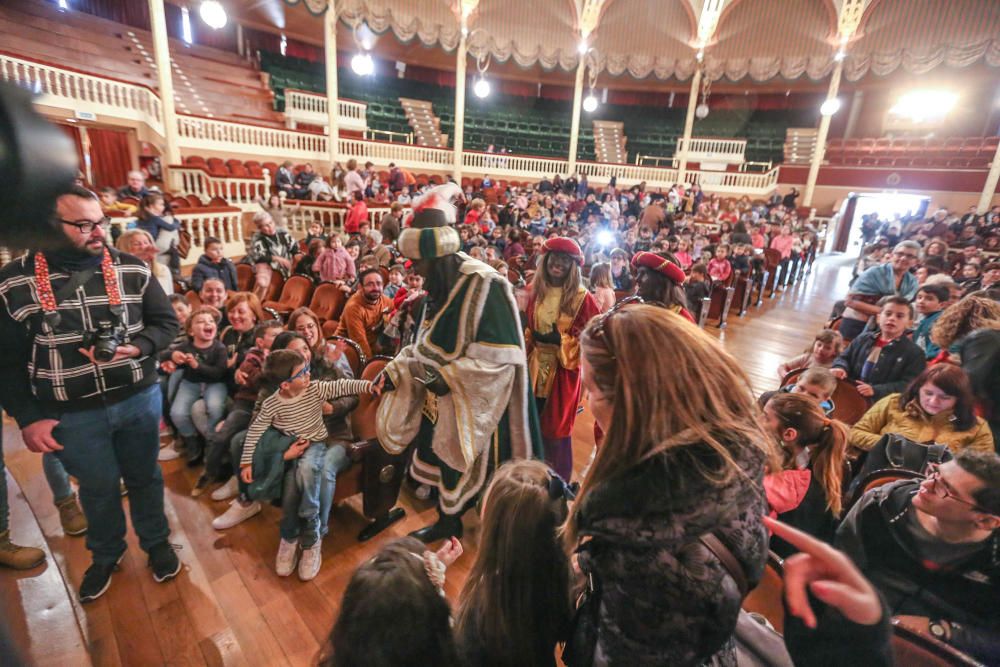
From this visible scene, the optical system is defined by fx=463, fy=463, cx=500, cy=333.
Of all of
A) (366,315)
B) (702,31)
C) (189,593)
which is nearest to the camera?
(189,593)

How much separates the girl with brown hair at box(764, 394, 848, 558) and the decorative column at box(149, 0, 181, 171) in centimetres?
1040

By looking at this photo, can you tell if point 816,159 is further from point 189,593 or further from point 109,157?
point 109,157

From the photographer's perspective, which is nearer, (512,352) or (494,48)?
(512,352)

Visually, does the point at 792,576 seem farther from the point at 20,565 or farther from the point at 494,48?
the point at 494,48

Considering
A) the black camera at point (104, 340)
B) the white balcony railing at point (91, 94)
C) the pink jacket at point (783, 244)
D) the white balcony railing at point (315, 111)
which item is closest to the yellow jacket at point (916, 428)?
the black camera at point (104, 340)

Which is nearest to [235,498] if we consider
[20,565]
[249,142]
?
[20,565]

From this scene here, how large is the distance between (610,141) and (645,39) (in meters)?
4.04

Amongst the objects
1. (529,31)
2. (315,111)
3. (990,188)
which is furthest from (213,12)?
(990,188)

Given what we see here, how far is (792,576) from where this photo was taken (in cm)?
79

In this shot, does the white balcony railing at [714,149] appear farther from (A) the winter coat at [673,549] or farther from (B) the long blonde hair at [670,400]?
(A) the winter coat at [673,549]

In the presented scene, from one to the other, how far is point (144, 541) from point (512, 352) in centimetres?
179

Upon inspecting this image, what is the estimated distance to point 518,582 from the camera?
115cm

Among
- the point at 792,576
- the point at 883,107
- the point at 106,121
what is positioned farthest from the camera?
the point at 883,107

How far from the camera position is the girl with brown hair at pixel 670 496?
0.77 metres
